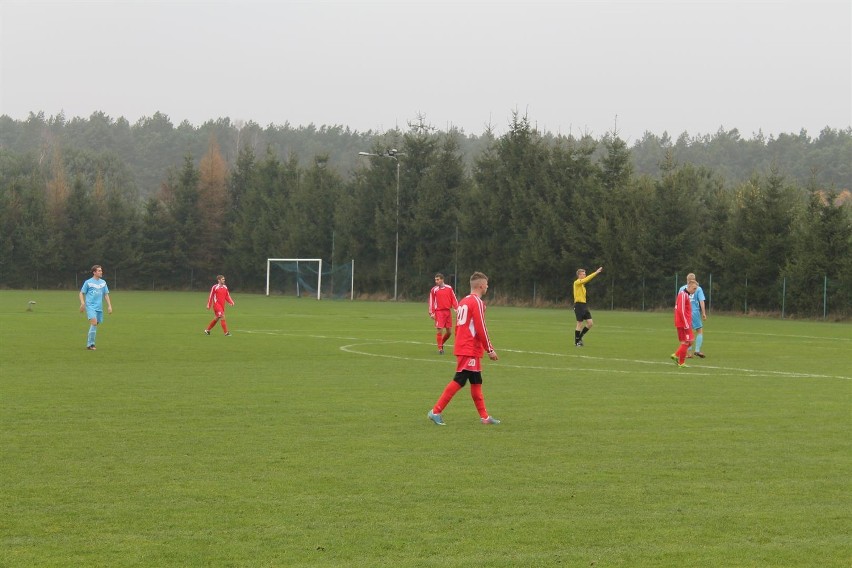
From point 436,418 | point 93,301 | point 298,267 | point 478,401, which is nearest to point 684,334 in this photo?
point 478,401

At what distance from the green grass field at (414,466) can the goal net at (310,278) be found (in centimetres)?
5552

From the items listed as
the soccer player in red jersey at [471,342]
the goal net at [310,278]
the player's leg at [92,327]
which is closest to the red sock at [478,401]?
the soccer player in red jersey at [471,342]

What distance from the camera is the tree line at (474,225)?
52.9 m

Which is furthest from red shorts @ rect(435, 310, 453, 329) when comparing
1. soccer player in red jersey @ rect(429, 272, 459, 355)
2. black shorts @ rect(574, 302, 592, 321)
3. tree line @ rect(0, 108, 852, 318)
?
tree line @ rect(0, 108, 852, 318)

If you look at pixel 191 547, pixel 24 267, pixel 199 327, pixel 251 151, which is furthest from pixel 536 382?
pixel 251 151

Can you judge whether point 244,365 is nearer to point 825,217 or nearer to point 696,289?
point 696,289

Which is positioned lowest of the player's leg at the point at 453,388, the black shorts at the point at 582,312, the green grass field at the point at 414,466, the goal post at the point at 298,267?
the green grass field at the point at 414,466

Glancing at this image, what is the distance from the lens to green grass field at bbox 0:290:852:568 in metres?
7.10

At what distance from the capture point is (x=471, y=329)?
12586 millimetres

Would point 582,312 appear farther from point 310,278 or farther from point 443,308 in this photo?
point 310,278

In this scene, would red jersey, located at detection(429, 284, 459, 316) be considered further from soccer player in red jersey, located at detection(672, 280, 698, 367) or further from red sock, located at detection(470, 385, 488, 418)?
red sock, located at detection(470, 385, 488, 418)

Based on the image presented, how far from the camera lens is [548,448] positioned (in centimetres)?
1102

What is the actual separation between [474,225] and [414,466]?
60.7m

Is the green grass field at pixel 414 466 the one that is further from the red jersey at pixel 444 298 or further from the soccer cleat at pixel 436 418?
the red jersey at pixel 444 298
